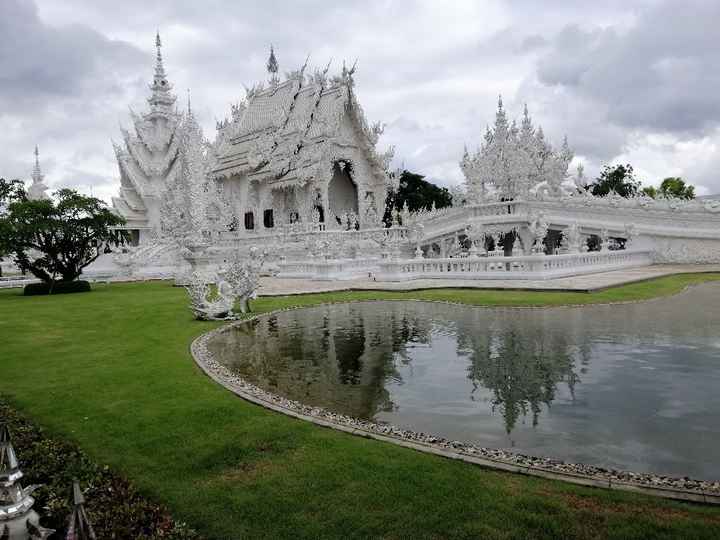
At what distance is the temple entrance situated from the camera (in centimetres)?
3023

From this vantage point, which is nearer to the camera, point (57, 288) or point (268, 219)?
point (57, 288)

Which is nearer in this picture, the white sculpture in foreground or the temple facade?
the white sculpture in foreground

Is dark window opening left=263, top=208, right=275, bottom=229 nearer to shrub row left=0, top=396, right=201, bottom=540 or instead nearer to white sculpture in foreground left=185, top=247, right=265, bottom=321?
white sculpture in foreground left=185, top=247, right=265, bottom=321

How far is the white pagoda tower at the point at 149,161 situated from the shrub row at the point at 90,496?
3430cm

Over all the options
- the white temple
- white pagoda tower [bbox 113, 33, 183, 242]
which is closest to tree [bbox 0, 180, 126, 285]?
the white temple

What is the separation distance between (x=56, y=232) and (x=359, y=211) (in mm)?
14888

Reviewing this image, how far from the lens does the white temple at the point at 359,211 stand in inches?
763

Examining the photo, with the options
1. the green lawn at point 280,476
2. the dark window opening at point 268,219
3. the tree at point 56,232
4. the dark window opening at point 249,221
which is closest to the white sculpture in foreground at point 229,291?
the green lawn at point 280,476

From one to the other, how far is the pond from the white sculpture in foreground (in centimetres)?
100

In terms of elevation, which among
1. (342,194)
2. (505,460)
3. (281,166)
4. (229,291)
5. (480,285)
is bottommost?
(505,460)

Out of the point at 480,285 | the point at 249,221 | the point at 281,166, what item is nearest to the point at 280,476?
the point at 480,285

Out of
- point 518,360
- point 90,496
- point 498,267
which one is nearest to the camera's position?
point 90,496

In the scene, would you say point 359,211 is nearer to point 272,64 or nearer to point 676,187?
point 272,64

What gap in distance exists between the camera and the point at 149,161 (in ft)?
121
